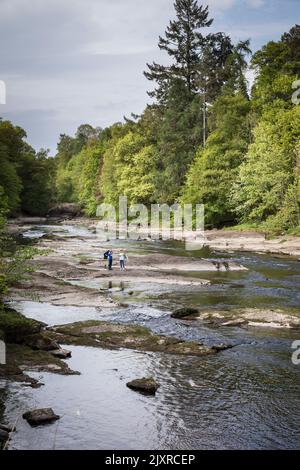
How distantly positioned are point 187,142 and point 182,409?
7413 centimetres

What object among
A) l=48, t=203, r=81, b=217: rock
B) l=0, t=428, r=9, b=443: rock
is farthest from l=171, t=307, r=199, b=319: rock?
l=48, t=203, r=81, b=217: rock

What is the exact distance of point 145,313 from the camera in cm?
2644

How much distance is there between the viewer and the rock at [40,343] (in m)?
19.5

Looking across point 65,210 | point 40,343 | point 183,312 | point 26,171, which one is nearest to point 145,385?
point 40,343

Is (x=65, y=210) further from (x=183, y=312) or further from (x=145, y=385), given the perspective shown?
(x=145, y=385)

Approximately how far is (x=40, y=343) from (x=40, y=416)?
20.1 ft

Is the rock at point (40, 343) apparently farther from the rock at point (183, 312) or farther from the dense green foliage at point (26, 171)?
the dense green foliage at point (26, 171)

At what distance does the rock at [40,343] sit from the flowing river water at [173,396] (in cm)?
91

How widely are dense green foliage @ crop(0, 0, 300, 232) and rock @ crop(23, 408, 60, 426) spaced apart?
46199 millimetres

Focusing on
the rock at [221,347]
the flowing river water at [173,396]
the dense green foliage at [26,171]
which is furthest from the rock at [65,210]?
the rock at [221,347]

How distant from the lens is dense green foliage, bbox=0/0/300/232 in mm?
62469

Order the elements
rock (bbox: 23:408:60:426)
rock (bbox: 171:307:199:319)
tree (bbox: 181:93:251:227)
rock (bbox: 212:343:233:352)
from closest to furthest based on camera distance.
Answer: rock (bbox: 23:408:60:426) < rock (bbox: 212:343:233:352) < rock (bbox: 171:307:199:319) < tree (bbox: 181:93:251:227)

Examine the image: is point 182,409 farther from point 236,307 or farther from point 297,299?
point 297,299

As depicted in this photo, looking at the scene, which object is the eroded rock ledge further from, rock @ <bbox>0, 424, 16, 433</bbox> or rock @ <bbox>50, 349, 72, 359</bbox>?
rock @ <bbox>0, 424, 16, 433</bbox>
